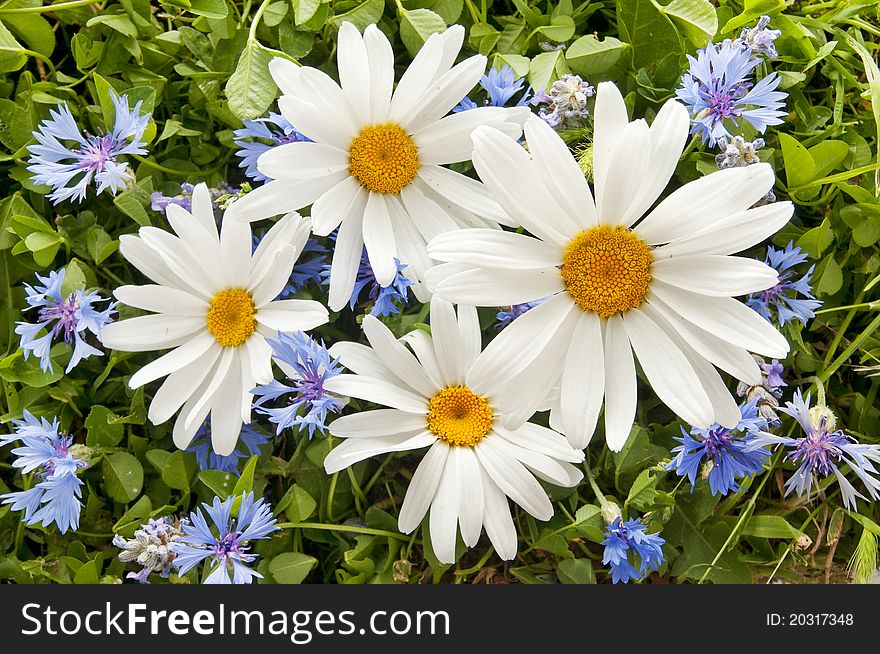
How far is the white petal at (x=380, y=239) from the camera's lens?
2.75 feet

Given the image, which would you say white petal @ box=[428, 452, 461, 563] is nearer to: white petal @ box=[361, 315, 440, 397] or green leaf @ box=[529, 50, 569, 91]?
white petal @ box=[361, 315, 440, 397]

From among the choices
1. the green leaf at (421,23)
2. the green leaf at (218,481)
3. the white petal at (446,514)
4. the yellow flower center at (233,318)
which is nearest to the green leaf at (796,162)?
the green leaf at (421,23)


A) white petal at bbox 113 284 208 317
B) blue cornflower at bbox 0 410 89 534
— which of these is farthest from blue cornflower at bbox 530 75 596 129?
blue cornflower at bbox 0 410 89 534

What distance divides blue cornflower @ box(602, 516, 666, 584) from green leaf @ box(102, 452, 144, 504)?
571 mm

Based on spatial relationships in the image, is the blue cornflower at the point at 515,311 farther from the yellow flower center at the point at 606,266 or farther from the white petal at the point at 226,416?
the white petal at the point at 226,416

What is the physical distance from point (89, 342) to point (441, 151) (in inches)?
20.4

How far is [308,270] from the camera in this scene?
953mm

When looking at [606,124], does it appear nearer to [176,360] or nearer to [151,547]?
[176,360]

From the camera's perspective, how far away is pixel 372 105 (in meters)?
0.84

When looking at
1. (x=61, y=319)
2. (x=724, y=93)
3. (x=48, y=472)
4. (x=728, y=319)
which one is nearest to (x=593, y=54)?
(x=724, y=93)

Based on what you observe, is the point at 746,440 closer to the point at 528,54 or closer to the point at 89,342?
the point at 528,54

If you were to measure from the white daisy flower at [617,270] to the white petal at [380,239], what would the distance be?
109 millimetres

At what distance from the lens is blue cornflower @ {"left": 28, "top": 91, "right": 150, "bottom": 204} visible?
0.90 meters

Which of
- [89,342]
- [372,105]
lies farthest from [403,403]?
[89,342]
